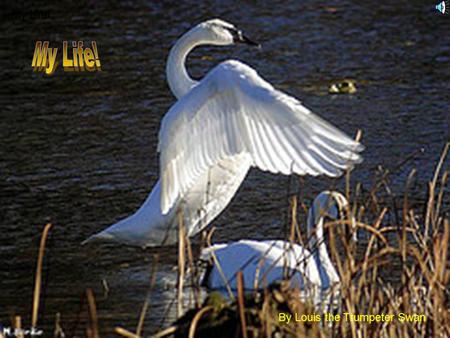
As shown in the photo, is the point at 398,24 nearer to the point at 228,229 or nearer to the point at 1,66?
the point at 1,66

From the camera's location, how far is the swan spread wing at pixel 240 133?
585 centimetres

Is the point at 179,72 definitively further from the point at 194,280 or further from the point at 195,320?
the point at 195,320

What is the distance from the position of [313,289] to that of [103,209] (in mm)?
3625

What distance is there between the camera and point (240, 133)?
6445 millimetres

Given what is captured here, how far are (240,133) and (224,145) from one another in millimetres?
129

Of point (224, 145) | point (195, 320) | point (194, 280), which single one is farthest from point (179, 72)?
point (195, 320)

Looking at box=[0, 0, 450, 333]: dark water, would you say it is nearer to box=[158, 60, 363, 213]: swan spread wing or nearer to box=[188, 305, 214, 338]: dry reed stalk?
box=[158, 60, 363, 213]: swan spread wing

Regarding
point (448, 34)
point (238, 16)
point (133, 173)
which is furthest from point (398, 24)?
point (133, 173)

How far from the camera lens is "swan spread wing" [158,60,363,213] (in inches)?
230

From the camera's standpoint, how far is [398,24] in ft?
40.1

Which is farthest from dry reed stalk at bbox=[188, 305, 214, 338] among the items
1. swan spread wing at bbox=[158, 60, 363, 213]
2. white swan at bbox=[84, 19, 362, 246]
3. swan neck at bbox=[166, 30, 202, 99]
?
swan neck at bbox=[166, 30, 202, 99]

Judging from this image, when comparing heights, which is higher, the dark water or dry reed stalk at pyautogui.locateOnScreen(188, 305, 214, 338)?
the dark water

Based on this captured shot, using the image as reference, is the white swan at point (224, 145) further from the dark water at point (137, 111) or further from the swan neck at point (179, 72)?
the swan neck at point (179, 72)

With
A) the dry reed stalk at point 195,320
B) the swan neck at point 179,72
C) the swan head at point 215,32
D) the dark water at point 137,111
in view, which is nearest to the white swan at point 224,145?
the dark water at point 137,111
